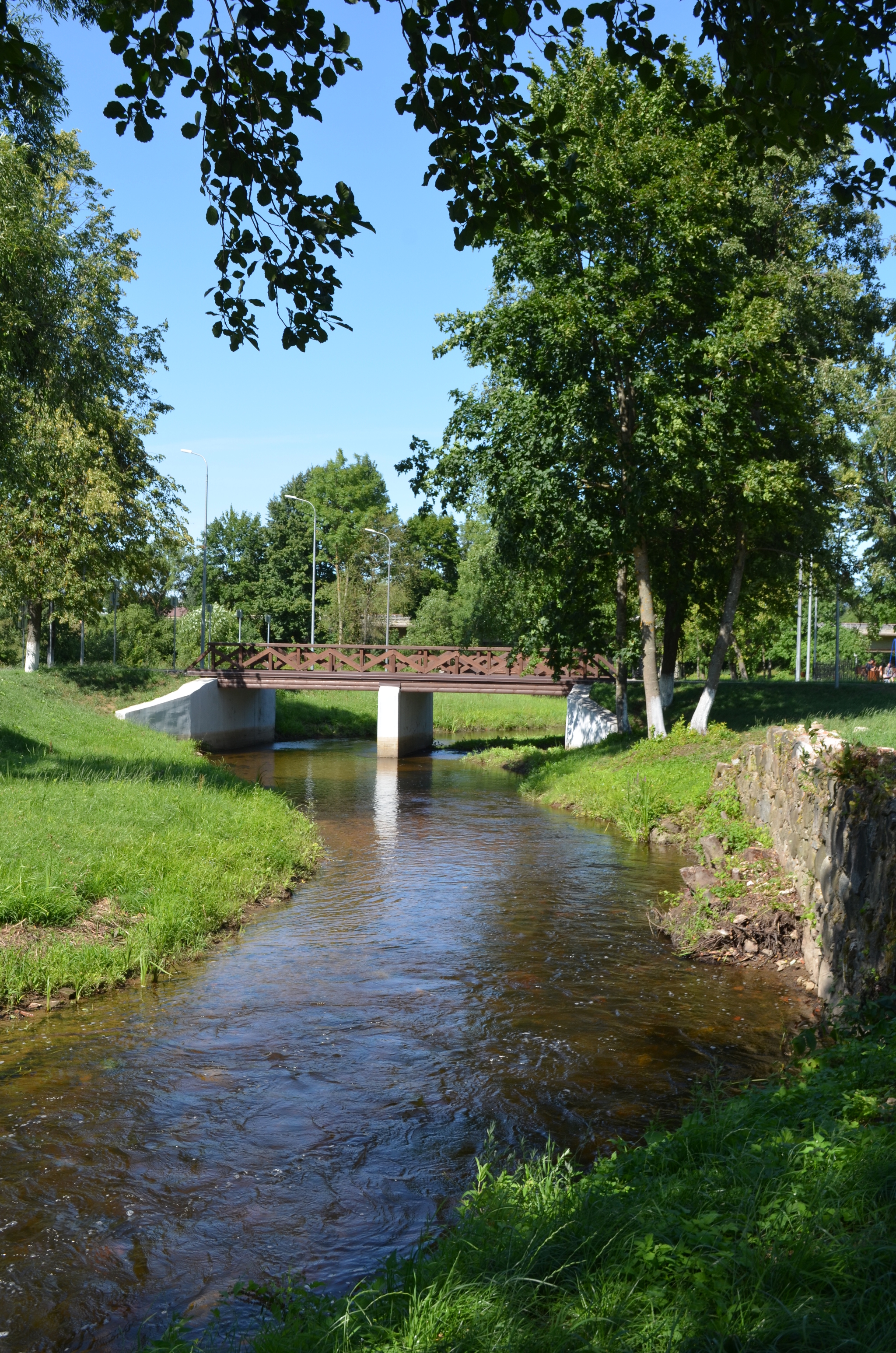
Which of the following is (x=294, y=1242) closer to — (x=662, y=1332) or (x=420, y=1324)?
(x=420, y=1324)

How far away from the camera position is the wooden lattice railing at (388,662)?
3500 centimetres

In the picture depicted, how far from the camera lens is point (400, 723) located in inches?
1394

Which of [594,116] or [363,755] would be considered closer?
[594,116]

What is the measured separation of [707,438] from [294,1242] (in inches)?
697

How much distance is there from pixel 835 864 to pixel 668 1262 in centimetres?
544

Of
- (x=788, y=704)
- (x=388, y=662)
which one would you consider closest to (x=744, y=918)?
(x=788, y=704)

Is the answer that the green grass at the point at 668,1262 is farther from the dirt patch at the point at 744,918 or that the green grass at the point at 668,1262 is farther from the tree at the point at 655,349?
the tree at the point at 655,349

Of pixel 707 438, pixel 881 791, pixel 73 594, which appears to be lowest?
pixel 881 791

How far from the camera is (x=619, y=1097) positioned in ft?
22.5

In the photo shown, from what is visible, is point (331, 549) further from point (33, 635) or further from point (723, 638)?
point (723, 638)

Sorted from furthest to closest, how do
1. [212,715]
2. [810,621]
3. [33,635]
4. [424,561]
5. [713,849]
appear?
[424,561] → [810,621] → [212,715] → [33,635] → [713,849]

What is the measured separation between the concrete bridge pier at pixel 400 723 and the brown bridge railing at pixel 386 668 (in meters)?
0.70

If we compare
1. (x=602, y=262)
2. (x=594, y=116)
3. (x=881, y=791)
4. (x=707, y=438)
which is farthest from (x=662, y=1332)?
(x=594, y=116)

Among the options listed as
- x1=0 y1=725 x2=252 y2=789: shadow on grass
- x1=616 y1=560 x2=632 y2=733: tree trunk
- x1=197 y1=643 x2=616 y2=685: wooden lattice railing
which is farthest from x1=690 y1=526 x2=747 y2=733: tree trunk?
x1=0 y1=725 x2=252 y2=789: shadow on grass
